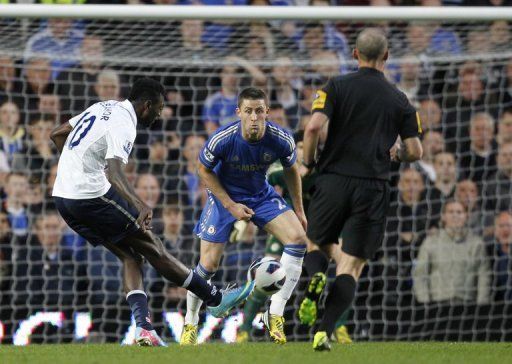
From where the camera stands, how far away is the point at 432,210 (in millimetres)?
11945

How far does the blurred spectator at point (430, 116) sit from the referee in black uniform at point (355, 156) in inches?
199

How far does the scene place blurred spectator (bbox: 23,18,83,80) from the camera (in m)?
11.9

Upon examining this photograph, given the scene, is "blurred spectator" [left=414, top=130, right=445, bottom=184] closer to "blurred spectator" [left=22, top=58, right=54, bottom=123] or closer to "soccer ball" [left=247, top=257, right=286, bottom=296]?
"blurred spectator" [left=22, top=58, right=54, bottom=123]

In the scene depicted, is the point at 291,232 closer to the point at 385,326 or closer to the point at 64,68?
the point at 385,326

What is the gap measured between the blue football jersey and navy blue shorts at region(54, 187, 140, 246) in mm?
805

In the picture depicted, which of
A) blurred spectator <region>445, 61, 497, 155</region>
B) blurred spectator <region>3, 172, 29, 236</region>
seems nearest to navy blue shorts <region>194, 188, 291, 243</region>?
blurred spectator <region>3, 172, 29, 236</region>

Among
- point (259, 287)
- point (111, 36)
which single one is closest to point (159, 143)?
point (111, 36)

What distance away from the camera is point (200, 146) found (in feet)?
39.5

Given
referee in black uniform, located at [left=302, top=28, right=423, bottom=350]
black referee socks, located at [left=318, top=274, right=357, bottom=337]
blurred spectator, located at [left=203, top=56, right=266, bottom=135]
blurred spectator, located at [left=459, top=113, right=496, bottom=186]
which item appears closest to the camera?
black referee socks, located at [left=318, top=274, right=357, bottom=337]

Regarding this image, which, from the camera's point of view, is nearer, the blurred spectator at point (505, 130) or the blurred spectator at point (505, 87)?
the blurred spectator at point (505, 130)

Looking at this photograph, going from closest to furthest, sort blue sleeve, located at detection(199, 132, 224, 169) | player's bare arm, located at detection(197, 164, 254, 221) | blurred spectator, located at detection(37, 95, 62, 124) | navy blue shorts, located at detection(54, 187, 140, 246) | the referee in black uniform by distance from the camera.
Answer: the referee in black uniform, navy blue shorts, located at detection(54, 187, 140, 246), player's bare arm, located at detection(197, 164, 254, 221), blue sleeve, located at detection(199, 132, 224, 169), blurred spectator, located at detection(37, 95, 62, 124)

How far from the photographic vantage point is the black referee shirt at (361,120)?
287 inches

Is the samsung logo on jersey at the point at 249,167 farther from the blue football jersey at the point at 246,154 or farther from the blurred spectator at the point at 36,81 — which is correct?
the blurred spectator at the point at 36,81

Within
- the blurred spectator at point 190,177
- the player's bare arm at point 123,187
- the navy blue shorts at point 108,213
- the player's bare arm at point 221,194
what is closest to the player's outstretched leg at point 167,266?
the navy blue shorts at point 108,213
